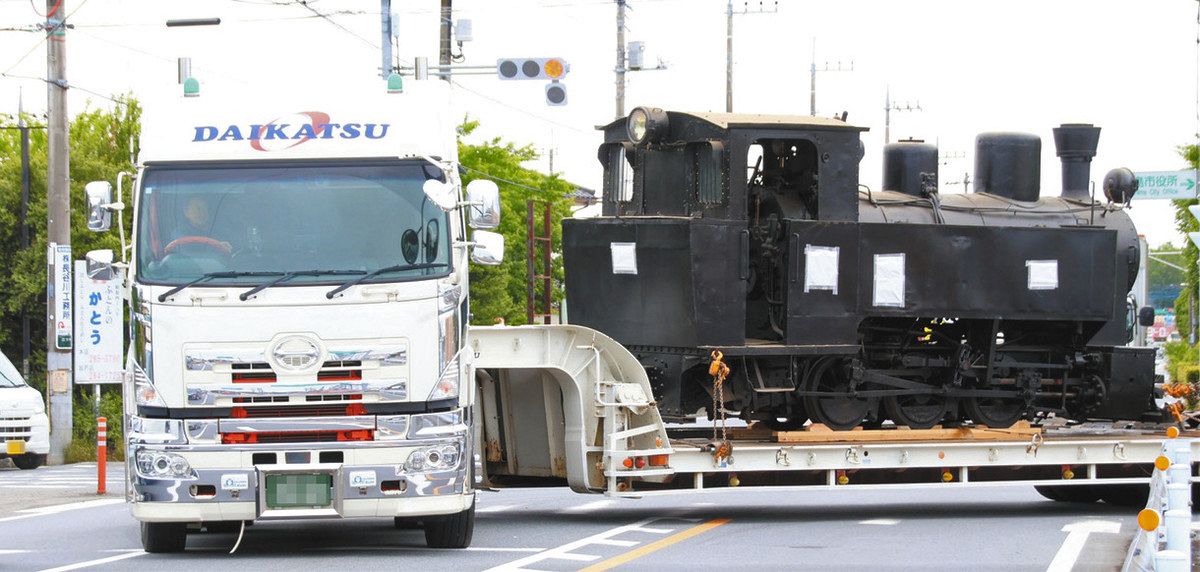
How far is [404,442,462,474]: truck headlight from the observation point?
12.0 meters

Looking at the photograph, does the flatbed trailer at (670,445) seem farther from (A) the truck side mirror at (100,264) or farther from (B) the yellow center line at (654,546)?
(A) the truck side mirror at (100,264)

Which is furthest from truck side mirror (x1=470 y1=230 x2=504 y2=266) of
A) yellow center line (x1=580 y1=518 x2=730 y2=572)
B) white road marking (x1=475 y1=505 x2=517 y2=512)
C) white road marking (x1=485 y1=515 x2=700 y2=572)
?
white road marking (x1=475 y1=505 x2=517 y2=512)

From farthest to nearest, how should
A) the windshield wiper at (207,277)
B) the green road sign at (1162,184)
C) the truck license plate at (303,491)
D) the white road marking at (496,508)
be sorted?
the green road sign at (1162,184) → the white road marking at (496,508) → the truck license plate at (303,491) → the windshield wiper at (207,277)

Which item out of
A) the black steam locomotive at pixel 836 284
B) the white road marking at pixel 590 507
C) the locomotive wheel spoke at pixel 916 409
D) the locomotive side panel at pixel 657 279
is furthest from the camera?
the white road marking at pixel 590 507

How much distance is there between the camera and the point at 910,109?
69812 millimetres

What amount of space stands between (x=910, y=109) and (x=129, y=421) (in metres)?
60.5

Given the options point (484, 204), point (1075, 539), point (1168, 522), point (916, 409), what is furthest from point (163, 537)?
point (916, 409)

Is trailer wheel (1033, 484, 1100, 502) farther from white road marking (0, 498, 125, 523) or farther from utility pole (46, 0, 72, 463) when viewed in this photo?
utility pole (46, 0, 72, 463)

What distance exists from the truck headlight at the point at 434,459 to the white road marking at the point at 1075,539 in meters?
4.37

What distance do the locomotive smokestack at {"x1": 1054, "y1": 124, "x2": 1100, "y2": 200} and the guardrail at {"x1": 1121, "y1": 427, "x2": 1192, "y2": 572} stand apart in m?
6.96

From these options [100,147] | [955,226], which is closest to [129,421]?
[955,226]

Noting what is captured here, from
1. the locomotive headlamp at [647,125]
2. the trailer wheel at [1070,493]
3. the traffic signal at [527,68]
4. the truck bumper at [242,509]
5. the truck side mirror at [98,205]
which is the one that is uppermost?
the traffic signal at [527,68]

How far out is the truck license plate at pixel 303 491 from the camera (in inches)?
470

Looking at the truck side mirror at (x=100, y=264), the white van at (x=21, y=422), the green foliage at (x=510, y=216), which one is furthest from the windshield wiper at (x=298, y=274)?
the green foliage at (x=510, y=216)
